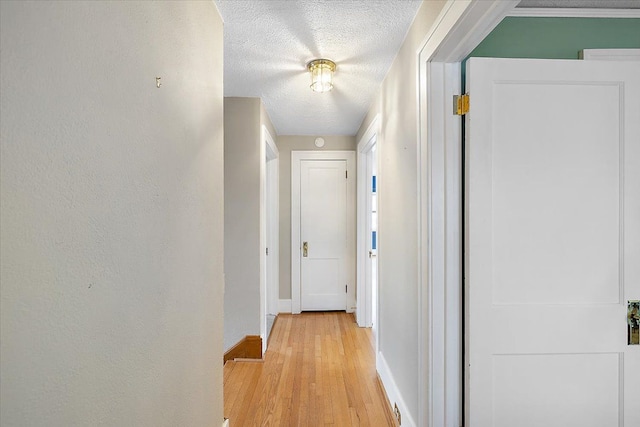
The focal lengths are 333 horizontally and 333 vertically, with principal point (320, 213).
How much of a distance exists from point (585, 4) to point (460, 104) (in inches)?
33.0

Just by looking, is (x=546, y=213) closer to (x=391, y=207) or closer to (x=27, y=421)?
(x=391, y=207)

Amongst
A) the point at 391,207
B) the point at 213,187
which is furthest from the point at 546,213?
the point at 213,187

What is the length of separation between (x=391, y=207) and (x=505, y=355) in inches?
46.3

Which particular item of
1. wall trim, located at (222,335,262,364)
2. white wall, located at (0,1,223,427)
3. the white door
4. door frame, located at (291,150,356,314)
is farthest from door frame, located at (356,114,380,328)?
white wall, located at (0,1,223,427)

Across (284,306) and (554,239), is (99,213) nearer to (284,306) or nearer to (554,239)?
(554,239)

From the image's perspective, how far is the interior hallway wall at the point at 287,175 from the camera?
4.21m

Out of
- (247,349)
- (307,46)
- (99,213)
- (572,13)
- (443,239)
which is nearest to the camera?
(99,213)

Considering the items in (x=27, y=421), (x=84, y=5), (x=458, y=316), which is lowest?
(x=458, y=316)

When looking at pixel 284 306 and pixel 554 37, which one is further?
pixel 284 306

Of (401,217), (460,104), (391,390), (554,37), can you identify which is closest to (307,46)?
(460,104)

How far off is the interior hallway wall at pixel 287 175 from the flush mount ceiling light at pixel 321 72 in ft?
6.42

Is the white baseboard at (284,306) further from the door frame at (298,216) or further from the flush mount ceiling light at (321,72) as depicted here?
the flush mount ceiling light at (321,72)

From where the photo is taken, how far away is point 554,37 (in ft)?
5.30

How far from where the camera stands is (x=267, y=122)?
3.34 meters
